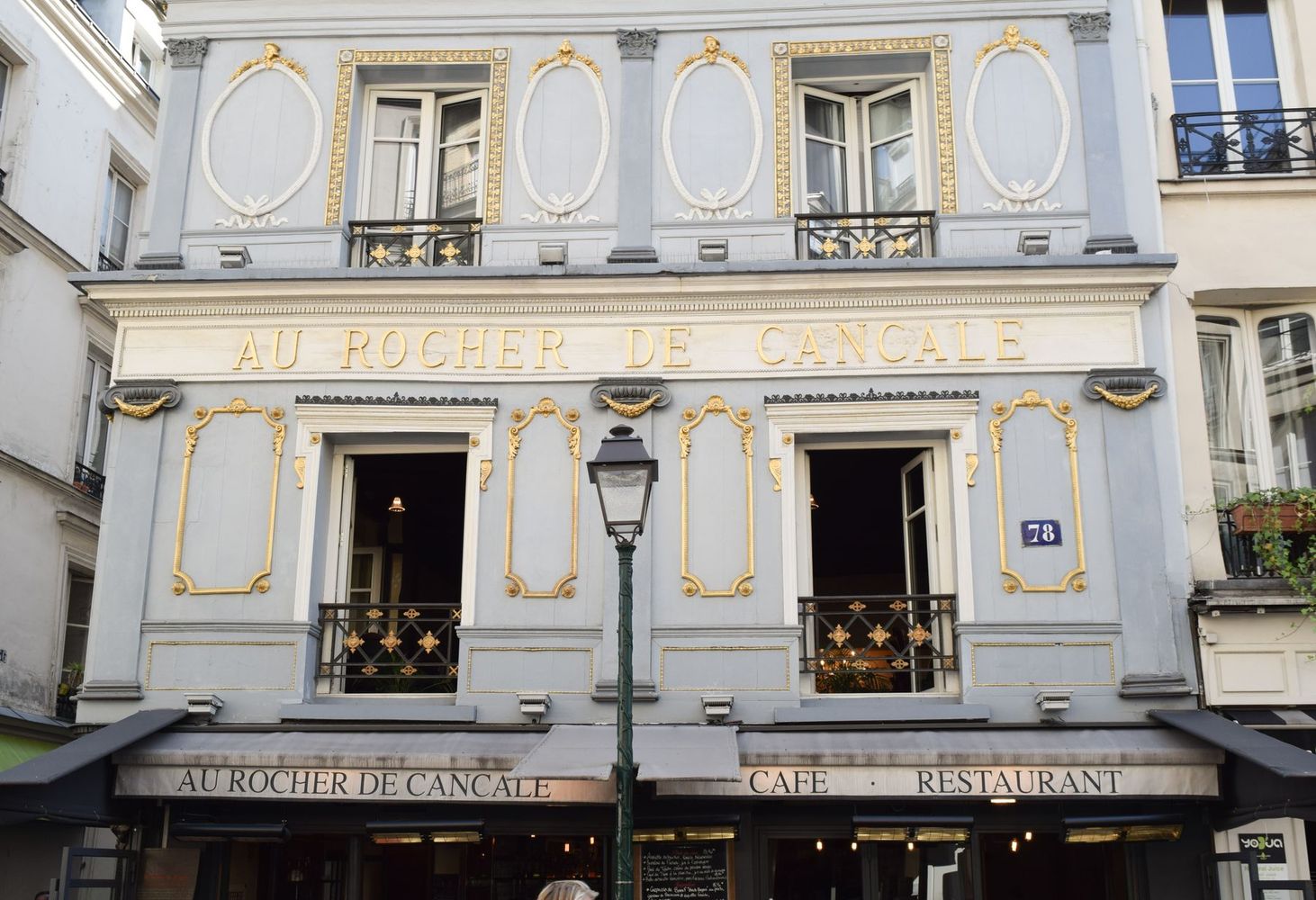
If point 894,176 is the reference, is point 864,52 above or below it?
above

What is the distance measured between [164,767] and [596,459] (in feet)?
14.2

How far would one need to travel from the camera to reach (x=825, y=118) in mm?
12039

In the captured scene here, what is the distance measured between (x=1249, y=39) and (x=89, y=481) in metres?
13.6

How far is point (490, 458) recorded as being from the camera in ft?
35.2

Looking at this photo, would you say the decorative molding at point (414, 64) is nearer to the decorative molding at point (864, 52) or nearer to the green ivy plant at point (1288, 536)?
the decorative molding at point (864, 52)

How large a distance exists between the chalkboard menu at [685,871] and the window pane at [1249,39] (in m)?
7.73

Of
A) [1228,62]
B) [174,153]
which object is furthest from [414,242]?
[1228,62]

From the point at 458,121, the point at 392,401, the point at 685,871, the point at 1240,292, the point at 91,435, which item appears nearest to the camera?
the point at 685,871

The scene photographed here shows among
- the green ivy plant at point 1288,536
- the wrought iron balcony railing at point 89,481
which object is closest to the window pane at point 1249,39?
the green ivy plant at point 1288,536

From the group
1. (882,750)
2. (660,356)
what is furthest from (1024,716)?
(660,356)

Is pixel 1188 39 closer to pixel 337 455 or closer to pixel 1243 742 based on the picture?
pixel 1243 742

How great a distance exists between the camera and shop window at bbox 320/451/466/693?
10672 millimetres

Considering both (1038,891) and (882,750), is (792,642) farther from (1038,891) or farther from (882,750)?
(1038,891)

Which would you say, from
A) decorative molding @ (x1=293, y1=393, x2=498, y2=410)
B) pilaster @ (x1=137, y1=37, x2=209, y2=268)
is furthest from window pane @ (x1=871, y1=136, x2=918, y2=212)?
pilaster @ (x1=137, y1=37, x2=209, y2=268)
